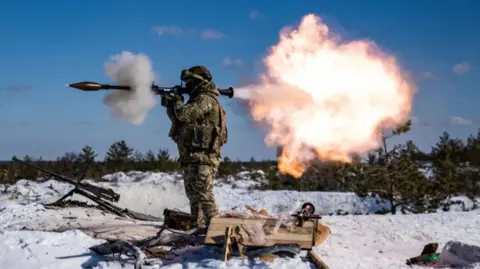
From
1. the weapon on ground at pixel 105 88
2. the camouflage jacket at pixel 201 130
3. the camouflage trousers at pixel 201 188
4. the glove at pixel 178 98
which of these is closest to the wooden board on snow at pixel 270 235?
the camouflage trousers at pixel 201 188

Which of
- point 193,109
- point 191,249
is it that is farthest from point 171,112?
point 191,249

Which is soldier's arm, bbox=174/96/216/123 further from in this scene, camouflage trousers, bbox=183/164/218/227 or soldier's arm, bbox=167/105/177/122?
camouflage trousers, bbox=183/164/218/227

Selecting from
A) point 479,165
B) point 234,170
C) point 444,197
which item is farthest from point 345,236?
point 479,165

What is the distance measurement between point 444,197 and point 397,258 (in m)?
8.74

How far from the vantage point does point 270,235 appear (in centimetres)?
757

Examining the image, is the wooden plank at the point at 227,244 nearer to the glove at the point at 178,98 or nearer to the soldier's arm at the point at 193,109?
the soldier's arm at the point at 193,109

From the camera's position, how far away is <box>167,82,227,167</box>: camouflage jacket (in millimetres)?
8820

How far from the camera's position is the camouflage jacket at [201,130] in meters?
8.82

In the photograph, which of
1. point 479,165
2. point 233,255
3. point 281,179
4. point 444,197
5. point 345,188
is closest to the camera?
point 233,255

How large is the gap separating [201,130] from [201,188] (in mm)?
957

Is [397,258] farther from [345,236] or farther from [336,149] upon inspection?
[336,149]

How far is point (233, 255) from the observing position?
7.21m

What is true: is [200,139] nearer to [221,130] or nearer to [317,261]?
[221,130]

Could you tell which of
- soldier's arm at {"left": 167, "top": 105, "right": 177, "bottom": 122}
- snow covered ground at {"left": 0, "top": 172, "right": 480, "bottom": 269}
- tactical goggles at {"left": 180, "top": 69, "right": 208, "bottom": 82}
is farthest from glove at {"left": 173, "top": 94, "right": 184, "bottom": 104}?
snow covered ground at {"left": 0, "top": 172, "right": 480, "bottom": 269}
